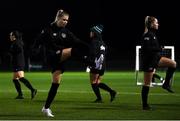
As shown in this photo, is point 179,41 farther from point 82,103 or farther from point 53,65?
point 53,65

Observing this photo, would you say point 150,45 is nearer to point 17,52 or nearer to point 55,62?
point 55,62

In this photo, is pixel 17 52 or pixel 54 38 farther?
pixel 17 52

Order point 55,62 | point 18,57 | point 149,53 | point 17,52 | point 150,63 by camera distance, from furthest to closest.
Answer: point 18,57, point 17,52, point 149,53, point 150,63, point 55,62

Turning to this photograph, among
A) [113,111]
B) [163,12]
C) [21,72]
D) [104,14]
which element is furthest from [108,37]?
[113,111]

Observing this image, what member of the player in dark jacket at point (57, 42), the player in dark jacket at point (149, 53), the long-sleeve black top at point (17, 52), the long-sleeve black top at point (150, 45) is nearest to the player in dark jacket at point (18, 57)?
the long-sleeve black top at point (17, 52)

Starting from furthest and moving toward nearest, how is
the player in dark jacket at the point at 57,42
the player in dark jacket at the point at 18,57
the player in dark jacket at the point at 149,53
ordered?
the player in dark jacket at the point at 18,57, the player in dark jacket at the point at 149,53, the player in dark jacket at the point at 57,42

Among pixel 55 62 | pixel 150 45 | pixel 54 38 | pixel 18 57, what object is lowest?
pixel 18 57

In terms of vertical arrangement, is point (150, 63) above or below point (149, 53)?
below

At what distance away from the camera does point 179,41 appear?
2420 inches

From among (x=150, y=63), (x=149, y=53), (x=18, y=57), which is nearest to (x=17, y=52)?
(x=18, y=57)

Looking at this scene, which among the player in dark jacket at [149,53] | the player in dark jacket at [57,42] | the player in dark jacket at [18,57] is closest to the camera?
the player in dark jacket at [57,42]

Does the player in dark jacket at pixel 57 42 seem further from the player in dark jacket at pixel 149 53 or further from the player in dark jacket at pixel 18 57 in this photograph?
the player in dark jacket at pixel 18 57

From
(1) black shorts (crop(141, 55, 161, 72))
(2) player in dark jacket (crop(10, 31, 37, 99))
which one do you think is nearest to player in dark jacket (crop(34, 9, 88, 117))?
(1) black shorts (crop(141, 55, 161, 72))

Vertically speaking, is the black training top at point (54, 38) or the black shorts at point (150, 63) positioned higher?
the black training top at point (54, 38)
